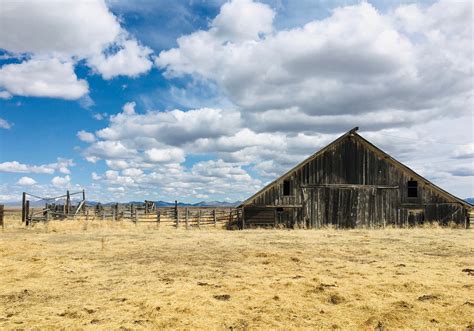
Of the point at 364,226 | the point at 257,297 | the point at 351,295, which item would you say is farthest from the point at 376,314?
the point at 364,226

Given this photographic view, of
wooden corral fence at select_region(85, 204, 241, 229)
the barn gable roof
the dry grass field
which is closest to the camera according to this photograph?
the dry grass field

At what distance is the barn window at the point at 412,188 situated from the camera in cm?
3095

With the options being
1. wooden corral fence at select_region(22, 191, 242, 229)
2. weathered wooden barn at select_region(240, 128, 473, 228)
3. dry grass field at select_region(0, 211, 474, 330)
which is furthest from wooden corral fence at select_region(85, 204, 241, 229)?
dry grass field at select_region(0, 211, 474, 330)

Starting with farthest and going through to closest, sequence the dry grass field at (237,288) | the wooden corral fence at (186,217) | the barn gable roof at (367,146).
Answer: the wooden corral fence at (186,217) → the barn gable roof at (367,146) → the dry grass field at (237,288)

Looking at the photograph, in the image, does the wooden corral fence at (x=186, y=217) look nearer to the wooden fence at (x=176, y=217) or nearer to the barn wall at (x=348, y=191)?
the wooden fence at (x=176, y=217)

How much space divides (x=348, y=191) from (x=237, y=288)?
22.4m

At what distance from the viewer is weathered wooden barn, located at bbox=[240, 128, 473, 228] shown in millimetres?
30859

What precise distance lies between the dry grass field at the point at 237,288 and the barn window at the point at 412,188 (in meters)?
12.8

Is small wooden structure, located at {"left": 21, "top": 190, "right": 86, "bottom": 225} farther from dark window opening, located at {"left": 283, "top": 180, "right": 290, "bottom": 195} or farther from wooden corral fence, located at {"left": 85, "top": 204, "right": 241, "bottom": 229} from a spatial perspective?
dark window opening, located at {"left": 283, "top": 180, "right": 290, "bottom": 195}

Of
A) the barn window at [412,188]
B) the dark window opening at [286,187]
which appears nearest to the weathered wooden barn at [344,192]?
the barn window at [412,188]

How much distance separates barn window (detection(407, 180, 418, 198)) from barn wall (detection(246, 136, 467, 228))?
0.89 ft

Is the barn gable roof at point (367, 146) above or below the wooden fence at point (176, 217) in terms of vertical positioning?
above

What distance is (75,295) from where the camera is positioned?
1016 cm

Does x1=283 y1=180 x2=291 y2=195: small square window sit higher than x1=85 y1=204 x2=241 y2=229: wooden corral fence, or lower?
higher
